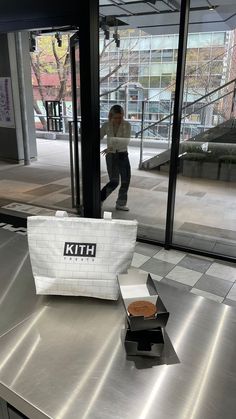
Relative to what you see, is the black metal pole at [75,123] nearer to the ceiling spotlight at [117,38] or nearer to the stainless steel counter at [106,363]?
the ceiling spotlight at [117,38]

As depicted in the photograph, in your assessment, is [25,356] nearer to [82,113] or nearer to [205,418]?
[205,418]

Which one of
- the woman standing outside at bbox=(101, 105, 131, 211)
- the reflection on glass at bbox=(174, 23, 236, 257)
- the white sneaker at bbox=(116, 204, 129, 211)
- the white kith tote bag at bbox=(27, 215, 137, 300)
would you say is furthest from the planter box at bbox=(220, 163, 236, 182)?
the white kith tote bag at bbox=(27, 215, 137, 300)

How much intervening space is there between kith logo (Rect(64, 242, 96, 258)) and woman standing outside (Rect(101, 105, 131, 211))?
2452mm

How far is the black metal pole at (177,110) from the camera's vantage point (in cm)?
251

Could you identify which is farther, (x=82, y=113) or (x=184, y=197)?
(x=184, y=197)

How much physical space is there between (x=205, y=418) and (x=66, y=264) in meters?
0.52

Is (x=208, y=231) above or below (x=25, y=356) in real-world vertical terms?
below

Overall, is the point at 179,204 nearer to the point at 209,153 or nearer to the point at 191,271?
the point at 209,153

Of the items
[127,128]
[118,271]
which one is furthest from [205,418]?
[127,128]

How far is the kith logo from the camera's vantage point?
94cm

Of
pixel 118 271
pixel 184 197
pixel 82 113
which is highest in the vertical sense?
pixel 82 113

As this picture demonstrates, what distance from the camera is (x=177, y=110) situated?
2725mm

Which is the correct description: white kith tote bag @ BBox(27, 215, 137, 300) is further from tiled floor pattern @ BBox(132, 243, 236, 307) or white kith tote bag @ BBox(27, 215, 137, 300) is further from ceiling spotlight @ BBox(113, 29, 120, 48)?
ceiling spotlight @ BBox(113, 29, 120, 48)

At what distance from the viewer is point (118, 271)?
0.95 meters
